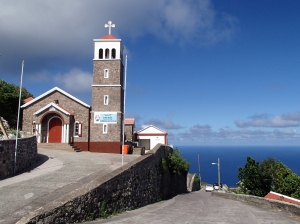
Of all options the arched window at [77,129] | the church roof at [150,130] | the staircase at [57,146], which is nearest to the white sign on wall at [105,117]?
the arched window at [77,129]

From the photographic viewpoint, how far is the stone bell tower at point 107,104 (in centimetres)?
2509

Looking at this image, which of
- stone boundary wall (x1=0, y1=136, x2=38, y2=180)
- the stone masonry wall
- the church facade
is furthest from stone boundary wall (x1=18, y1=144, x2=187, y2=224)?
the stone masonry wall

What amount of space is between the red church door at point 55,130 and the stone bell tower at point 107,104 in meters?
2.74

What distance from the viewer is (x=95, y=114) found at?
25391mm

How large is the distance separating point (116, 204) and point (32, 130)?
17.9 meters

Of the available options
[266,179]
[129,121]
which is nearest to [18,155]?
[129,121]

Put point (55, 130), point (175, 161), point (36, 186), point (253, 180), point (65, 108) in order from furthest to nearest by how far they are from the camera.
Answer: point (253, 180) < point (65, 108) < point (55, 130) < point (175, 161) < point (36, 186)

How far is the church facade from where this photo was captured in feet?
82.2

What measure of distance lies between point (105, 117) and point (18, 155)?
488 inches

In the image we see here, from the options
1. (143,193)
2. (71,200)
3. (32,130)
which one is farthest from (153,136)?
(71,200)

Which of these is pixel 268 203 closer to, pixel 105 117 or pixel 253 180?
pixel 253 180

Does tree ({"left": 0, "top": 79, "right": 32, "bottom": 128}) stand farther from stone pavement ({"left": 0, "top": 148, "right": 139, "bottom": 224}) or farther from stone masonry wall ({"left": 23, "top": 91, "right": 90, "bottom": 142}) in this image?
stone pavement ({"left": 0, "top": 148, "right": 139, "bottom": 224})

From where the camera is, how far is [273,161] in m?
31.0

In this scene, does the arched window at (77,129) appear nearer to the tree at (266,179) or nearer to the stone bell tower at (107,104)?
the stone bell tower at (107,104)
